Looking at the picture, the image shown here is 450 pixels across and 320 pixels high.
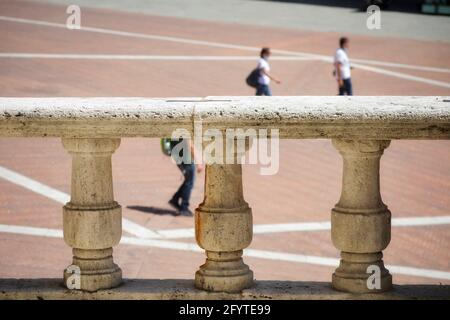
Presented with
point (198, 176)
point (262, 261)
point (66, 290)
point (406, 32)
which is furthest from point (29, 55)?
point (66, 290)

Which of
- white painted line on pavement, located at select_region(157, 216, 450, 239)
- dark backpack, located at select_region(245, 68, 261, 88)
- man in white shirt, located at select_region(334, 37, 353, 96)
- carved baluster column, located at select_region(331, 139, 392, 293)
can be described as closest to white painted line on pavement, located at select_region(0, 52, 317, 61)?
man in white shirt, located at select_region(334, 37, 353, 96)

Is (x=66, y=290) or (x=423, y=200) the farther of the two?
(x=423, y=200)

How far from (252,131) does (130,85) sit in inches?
705

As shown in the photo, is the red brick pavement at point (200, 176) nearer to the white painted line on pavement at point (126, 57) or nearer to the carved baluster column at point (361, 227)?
the white painted line on pavement at point (126, 57)

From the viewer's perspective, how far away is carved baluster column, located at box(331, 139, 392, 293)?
4516mm

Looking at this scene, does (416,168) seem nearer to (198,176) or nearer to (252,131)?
(198,176)

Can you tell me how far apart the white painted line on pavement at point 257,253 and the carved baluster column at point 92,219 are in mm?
6323

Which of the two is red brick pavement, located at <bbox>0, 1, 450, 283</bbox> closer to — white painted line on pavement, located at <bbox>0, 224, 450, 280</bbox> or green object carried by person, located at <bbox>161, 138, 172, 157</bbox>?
white painted line on pavement, located at <bbox>0, 224, 450, 280</bbox>

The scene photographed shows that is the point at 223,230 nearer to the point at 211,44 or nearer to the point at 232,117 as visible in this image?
the point at 232,117

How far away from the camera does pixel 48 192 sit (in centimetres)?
1332

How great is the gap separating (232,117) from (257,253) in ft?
22.8

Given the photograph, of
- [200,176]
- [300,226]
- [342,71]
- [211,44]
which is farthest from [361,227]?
[211,44]

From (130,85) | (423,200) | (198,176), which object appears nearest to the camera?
(423,200)

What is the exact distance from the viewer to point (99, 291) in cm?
452
